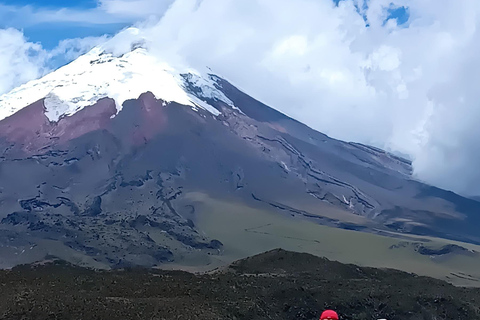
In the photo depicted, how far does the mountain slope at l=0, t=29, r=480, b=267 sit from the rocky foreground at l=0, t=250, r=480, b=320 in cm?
5441

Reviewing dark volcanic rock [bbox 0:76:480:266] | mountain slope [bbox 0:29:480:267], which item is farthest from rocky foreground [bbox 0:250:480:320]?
dark volcanic rock [bbox 0:76:480:266]

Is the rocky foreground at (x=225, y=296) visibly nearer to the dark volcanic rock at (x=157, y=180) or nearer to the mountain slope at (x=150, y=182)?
the mountain slope at (x=150, y=182)

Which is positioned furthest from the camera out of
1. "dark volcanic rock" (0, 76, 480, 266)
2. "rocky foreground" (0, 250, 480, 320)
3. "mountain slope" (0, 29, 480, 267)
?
"dark volcanic rock" (0, 76, 480, 266)

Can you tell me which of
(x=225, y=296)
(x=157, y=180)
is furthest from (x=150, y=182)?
(x=225, y=296)

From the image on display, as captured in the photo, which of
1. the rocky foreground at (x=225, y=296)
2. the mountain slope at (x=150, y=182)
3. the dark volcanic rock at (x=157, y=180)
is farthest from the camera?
the dark volcanic rock at (x=157, y=180)

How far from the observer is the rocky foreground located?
5350 centimetres

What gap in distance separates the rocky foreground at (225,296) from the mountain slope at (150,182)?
54.4 metres

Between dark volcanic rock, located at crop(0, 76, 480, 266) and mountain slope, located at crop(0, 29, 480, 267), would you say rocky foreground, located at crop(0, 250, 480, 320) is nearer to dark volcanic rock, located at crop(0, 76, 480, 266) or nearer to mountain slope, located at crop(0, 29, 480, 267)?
mountain slope, located at crop(0, 29, 480, 267)

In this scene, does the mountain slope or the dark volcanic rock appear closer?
the mountain slope

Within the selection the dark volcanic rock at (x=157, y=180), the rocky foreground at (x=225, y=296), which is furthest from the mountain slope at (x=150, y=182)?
the rocky foreground at (x=225, y=296)

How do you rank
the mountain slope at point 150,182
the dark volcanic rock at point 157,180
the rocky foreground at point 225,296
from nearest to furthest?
the rocky foreground at point 225,296 → the mountain slope at point 150,182 → the dark volcanic rock at point 157,180

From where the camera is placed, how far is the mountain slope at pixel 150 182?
136250 millimetres

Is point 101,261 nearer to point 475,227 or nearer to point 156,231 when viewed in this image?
point 156,231

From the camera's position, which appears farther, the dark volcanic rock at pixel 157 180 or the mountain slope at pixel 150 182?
the dark volcanic rock at pixel 157 180
